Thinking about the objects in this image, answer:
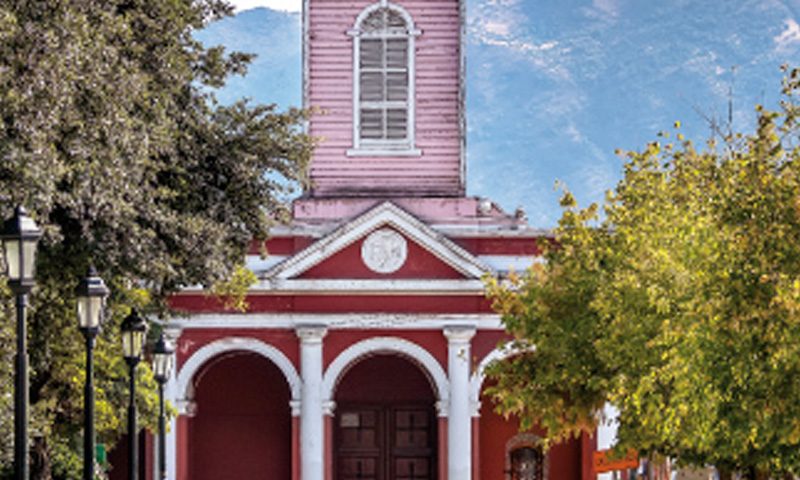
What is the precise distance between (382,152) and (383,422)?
638 centimetres

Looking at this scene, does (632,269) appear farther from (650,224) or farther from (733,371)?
(733,371)

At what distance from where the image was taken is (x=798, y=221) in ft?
76.0

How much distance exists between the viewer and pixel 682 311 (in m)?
27.8

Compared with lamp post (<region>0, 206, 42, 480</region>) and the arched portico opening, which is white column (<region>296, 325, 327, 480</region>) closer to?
the arched portico opening

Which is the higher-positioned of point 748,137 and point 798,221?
point 748,137

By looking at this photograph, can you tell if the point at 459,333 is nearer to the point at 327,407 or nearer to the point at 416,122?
the point at 327,407

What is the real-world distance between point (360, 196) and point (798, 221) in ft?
75.0

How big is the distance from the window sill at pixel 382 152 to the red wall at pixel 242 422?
5170 millimetres

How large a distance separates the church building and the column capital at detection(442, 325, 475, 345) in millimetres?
29

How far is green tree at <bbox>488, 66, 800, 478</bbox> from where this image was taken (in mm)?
23578

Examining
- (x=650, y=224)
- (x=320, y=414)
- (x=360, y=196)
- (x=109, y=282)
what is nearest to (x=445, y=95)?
(x=360, y=196)

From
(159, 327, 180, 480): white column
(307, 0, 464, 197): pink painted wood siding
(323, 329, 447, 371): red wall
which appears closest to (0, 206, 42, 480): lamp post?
(159, 327, 180, 480): white column

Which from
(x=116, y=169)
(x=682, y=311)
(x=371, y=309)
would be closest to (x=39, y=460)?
(x=116, y=169)

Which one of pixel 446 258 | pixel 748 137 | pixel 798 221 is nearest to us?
pixel 798 221
